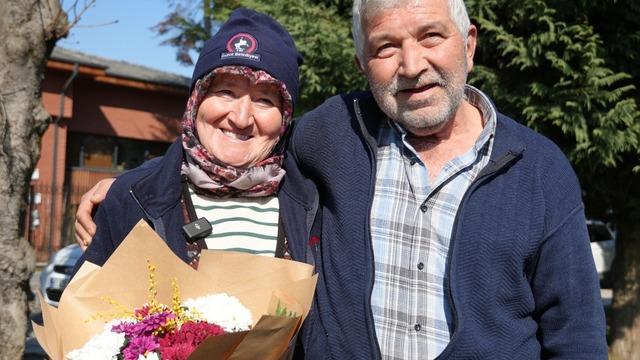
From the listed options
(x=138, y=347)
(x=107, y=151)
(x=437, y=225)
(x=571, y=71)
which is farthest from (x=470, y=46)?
(x=107, y=151)

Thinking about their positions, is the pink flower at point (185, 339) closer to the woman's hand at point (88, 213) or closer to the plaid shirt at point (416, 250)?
the plaid shirt at point (416, 250)

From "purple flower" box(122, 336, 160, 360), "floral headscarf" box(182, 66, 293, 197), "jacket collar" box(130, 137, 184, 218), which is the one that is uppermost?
"floral headscarf" box(182, 66, 293, 197)

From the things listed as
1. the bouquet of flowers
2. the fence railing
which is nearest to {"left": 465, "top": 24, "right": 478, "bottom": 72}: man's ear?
the bouquet of flowers

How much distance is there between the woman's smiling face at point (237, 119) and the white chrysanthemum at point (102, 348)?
81cm

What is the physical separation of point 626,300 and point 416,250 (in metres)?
6.33

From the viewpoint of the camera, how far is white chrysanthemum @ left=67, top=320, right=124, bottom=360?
1691mm

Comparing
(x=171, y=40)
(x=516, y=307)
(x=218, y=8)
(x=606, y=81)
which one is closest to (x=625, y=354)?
(x=606, y=81)

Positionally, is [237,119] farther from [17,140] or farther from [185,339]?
[17,140]

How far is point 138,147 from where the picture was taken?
2050cm

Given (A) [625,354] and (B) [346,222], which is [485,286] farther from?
(A) [625,354]

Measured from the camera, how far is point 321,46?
278 inches

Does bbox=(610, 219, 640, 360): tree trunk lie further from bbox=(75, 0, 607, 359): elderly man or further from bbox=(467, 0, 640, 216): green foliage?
bbox=(75, 0, 607, 359): elderly man

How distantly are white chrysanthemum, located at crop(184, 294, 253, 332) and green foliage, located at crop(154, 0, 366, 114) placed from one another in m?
5.14

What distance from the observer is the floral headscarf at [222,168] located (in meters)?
2.36
